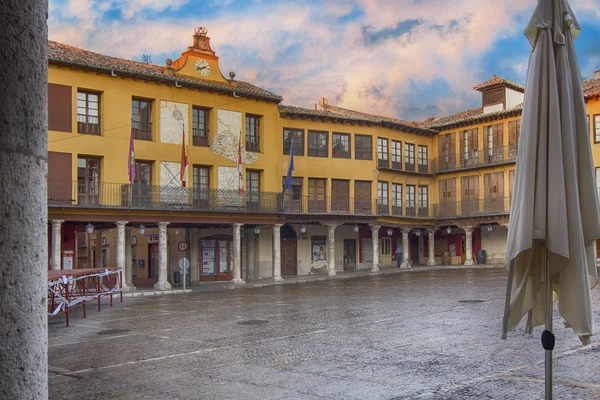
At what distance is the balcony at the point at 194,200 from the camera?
2934cm

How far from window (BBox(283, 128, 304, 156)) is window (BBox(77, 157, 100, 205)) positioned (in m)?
12.4

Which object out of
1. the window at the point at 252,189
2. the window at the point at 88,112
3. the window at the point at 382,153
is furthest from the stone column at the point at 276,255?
the window at the point at 88,112

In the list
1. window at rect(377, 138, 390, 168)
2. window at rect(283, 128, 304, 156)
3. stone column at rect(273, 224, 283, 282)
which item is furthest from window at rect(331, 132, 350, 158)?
stone column at rect(273, 224, 283, 282)

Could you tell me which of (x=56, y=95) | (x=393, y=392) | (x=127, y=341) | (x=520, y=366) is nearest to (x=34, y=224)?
(x=393, y=392)

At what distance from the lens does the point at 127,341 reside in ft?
41.2

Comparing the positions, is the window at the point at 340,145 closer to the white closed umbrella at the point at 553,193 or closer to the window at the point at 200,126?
the window at the point at 200,126

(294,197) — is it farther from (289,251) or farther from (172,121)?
(172,121)

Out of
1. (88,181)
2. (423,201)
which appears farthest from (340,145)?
(88,181)

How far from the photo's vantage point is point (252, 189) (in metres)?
36.9

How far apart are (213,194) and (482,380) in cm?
2749

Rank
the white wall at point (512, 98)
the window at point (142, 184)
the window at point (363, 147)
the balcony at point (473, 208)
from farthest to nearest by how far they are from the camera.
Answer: the white wall at point (512, 98)
the balcony at point (473, 208)
the window at point (363, 147)
the window at point (142, 184)

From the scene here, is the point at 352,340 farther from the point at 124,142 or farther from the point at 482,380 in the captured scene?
the point at 124,142

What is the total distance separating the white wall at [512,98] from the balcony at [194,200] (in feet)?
41.1

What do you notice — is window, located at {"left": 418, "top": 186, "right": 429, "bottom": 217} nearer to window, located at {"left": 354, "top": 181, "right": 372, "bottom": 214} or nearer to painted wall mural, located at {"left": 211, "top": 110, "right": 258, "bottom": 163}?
window, located at {"left": 354, "top": 181, "right": 372, "bottom": 214}
